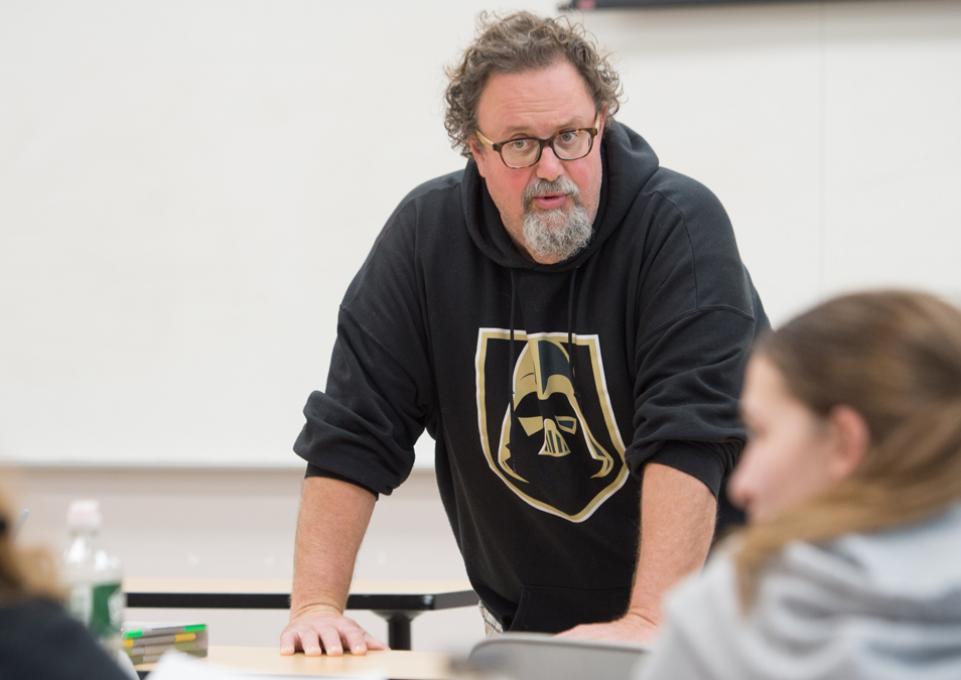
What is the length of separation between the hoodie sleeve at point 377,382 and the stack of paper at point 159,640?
0.35m

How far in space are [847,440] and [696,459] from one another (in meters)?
0.89

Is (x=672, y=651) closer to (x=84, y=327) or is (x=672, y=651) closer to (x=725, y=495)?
(x=725, y=495)

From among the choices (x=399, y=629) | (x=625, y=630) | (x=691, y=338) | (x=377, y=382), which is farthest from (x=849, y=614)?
(x=399, y=629)

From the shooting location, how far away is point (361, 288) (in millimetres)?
2242

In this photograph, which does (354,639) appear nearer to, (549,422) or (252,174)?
(549,422)

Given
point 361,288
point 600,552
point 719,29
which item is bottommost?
point 600,552

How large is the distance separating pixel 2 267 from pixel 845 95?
2362 mm

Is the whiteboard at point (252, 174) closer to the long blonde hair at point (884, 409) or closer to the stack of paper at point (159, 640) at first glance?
the stack of paper at point (159, 640)

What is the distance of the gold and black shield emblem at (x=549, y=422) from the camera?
2102 millimetres

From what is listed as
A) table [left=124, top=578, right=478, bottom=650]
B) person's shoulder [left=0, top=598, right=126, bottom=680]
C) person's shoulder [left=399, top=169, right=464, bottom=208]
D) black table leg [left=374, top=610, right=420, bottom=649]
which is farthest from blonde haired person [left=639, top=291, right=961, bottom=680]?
black table leg [left=374, top=610, right=420, bottom=649]

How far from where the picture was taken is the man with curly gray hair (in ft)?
6.60

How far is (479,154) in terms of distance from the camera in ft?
7.18

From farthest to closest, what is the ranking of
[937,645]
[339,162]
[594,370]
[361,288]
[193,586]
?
[339,162] → [193,586] → [361,288] → [594,370] → [937,645]

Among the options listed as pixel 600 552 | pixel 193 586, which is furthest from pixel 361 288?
pixel 193 586
